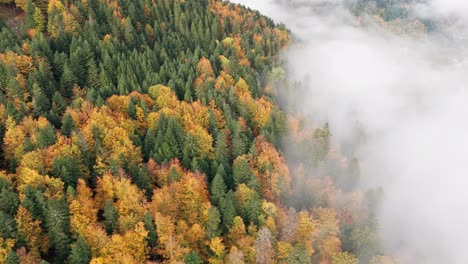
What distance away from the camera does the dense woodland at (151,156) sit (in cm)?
6838

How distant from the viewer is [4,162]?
8012 centimetres

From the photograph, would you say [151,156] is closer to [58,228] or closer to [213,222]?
[213,222]

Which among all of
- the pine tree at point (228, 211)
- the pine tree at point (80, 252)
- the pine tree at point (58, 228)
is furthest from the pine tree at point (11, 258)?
the pine tree at point (228, 211)

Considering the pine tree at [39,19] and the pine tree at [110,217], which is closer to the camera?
the pine tree at [110,217]

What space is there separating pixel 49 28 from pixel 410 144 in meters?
149

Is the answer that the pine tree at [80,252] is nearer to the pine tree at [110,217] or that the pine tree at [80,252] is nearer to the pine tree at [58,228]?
the pine tree at [58,228]

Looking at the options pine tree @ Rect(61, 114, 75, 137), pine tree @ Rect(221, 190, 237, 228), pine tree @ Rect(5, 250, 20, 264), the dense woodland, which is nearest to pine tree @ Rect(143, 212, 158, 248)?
the dense woodland

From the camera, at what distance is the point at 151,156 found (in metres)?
86.4

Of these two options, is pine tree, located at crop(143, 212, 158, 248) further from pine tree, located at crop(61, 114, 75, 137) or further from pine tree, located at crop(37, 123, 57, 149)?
pine tree, located at crop(61, 114, 75, 137)

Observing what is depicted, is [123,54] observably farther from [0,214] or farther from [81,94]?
[0,214]

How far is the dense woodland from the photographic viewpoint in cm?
6838

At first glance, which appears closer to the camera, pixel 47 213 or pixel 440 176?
pixel 47 213

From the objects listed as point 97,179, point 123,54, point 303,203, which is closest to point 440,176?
point 303,203

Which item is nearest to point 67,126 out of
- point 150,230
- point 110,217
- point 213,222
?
point 110,217
